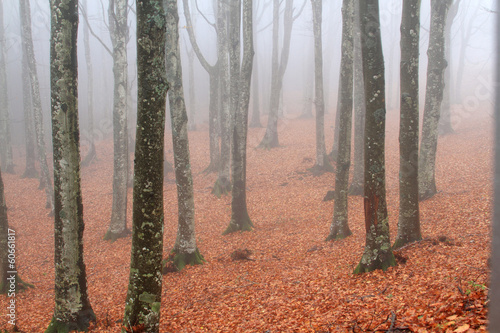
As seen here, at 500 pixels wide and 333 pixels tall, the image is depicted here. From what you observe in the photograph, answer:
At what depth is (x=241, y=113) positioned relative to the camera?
10031 millimetres

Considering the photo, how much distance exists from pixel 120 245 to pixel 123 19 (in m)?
7.15

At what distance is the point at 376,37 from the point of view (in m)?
5.48

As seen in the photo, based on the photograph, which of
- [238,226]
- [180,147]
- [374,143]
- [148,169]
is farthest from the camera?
[238,226]

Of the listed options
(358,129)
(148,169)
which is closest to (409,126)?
(148,169)

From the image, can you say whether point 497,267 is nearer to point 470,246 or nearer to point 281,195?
point 470,246

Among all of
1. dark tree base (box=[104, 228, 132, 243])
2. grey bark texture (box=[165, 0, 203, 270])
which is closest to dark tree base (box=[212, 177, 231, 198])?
dark tree base (box=[104, 228, 132, 243])

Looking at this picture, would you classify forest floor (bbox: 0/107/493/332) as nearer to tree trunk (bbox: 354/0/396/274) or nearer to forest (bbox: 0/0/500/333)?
forest (bbox: 0/0/500/333)

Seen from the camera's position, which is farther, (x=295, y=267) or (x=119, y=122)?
(x=119, y=122)

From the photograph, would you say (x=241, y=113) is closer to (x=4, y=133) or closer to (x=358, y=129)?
(x=358, y=129)

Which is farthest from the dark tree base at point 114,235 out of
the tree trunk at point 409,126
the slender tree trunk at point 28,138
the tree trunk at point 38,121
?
the slender tree trunk at point 28,138

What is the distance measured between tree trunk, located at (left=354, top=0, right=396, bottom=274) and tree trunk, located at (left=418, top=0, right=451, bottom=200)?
4.94m

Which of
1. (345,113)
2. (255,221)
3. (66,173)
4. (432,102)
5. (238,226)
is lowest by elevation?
(255,221)

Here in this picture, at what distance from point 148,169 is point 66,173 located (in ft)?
7.02

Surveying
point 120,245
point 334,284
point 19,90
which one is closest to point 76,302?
point 334,284
